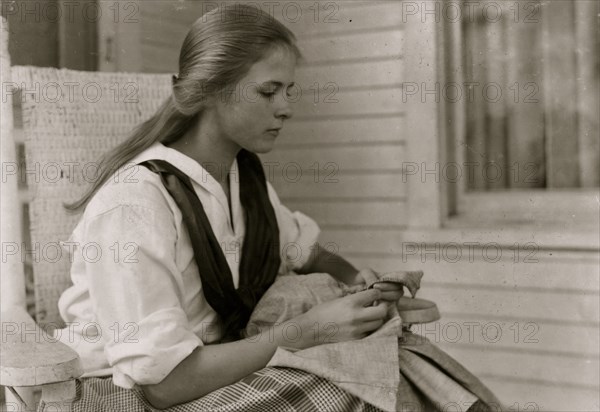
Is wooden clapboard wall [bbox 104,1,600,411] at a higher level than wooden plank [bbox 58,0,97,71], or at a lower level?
lower

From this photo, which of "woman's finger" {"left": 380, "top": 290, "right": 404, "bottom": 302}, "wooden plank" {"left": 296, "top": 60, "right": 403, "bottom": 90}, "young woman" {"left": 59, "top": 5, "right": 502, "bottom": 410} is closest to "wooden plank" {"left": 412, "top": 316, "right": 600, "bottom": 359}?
"wooden plank" {"left": 296, "top": 60, "right": 403, "bottom": 90}

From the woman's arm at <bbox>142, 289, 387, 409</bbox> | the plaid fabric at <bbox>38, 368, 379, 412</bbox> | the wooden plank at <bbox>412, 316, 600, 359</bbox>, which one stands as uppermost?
the woman's arm at <bbox>142, 289, 387, 409</bbox>

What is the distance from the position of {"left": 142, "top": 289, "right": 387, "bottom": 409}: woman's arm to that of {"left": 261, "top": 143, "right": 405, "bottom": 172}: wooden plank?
46.1 inches

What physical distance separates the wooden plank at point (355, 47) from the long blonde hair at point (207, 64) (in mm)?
1012

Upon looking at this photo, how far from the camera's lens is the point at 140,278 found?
1.22 m

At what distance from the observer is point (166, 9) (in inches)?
98.9

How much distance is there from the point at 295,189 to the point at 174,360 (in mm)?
1545

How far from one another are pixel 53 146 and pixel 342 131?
118 centimetres

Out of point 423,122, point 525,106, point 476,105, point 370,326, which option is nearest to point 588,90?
point 525,106

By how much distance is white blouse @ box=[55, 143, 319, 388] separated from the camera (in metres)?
1.19

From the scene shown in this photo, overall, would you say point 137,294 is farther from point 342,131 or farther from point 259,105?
point 342,131

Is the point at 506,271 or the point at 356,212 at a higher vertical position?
the point at 356,212

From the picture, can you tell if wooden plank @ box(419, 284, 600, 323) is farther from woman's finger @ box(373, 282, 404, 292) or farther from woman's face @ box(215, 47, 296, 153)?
woman's face @ box(215, 47, 296, 153)

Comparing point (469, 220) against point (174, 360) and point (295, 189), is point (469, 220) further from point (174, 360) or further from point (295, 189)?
point (174, 360)
